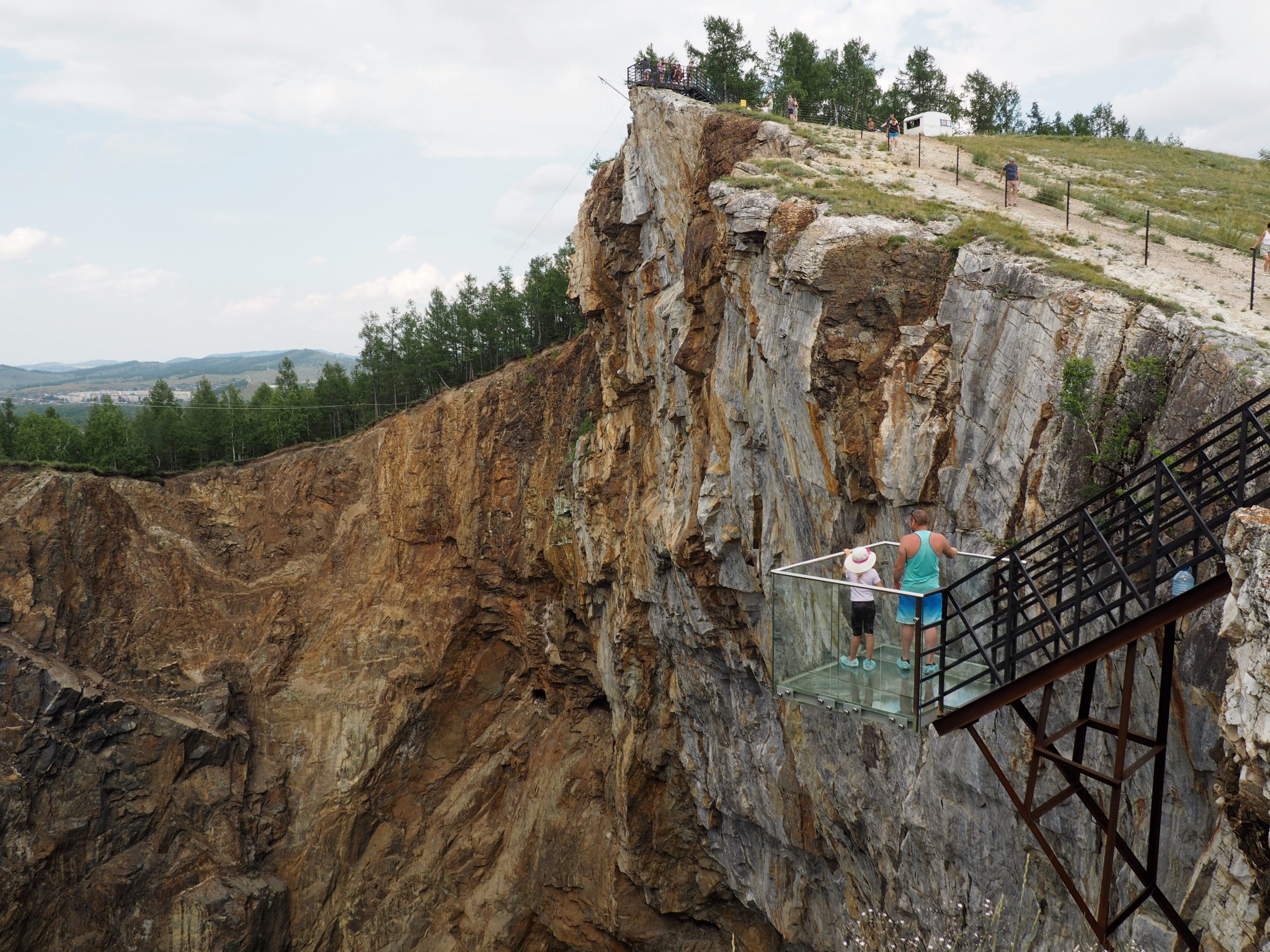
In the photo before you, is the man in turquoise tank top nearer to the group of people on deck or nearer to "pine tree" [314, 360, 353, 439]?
the group of people on deck

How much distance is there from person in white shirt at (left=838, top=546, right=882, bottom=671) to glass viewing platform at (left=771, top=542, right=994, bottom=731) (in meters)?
0.04

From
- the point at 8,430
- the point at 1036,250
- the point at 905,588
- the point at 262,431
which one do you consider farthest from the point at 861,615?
the point at 8,430

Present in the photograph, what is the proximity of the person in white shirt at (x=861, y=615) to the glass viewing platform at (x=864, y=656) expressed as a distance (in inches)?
1.5

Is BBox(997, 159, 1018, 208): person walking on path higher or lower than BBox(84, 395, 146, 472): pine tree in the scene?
higher

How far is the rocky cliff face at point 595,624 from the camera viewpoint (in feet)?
41.3

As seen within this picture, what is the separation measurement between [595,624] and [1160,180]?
2147cm

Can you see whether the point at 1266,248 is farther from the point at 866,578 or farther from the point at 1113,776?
the point at 1113,776

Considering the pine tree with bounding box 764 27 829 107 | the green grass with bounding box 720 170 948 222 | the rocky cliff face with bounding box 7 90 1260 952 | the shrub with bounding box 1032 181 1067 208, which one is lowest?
the rocky cliff face with bounding box 7 90 1260 952

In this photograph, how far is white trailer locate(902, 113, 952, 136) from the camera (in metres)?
30.5

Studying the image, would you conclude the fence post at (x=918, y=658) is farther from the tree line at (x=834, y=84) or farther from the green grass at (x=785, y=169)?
the tree line at (x=834, y=84)

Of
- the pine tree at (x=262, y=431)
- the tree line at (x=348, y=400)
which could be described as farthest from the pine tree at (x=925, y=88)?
the pine tree at (x=262, y=431)

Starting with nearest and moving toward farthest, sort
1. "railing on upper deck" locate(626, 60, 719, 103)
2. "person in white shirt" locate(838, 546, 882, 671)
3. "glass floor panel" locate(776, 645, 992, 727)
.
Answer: "glass floor panel" locate(776, 645, 992, 727) < "person in white shirt" locate(838, 546, 882, 671) < "railing on upper deck" locate(626, 60, 719, 103)

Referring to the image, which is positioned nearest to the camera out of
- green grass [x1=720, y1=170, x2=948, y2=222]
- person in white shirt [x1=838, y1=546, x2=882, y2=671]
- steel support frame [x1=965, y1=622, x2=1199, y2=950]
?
steel support frame [x1=965, y1=622, x2=1199, y2=950]

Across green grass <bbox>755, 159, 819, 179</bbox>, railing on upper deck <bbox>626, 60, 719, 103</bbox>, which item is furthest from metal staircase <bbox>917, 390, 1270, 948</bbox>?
railing on upper deck <bbox>626, 60, 719, 103</bbox>
